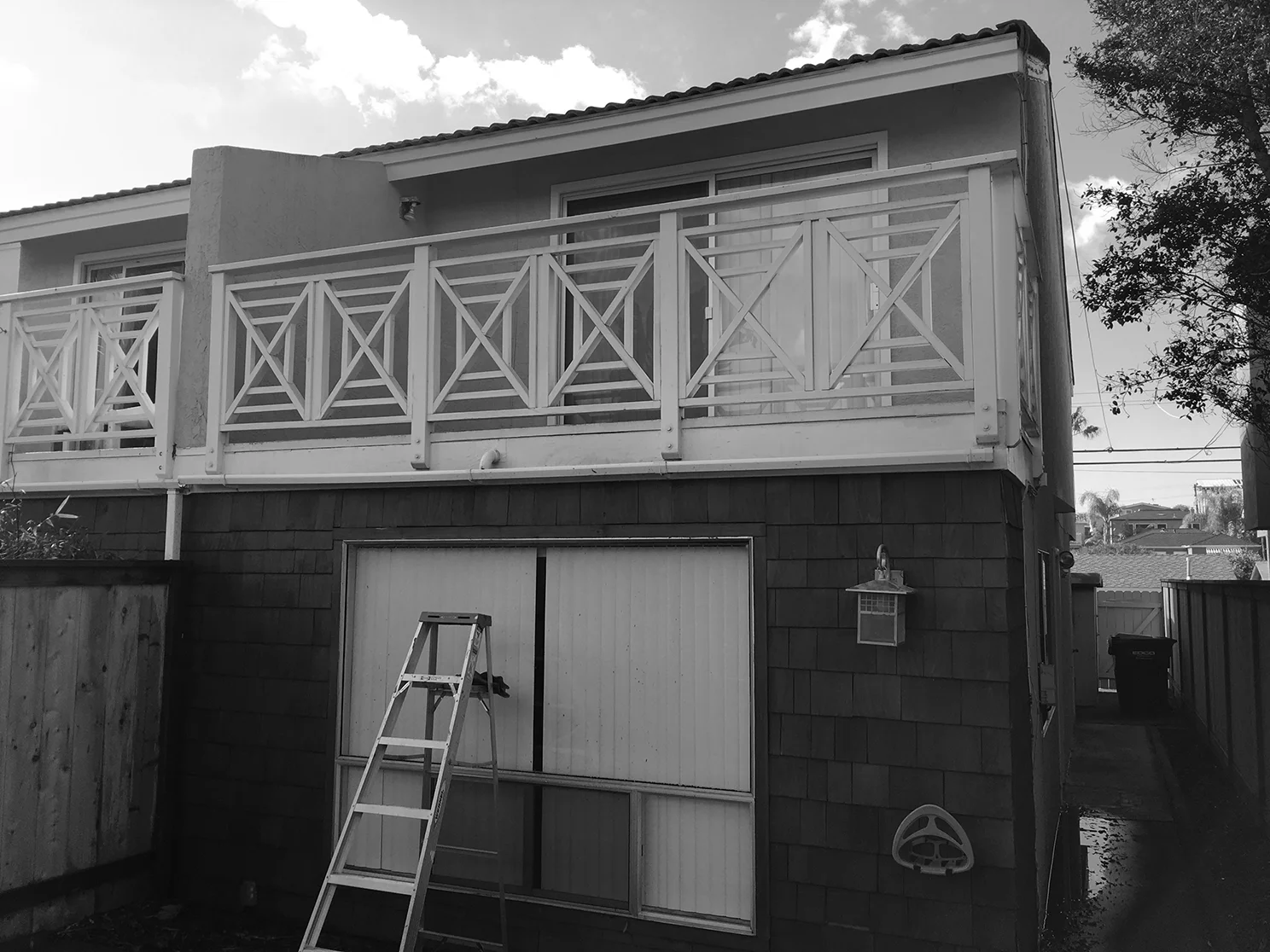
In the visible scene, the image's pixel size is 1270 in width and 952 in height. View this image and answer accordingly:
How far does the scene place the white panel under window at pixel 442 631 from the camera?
188 inches

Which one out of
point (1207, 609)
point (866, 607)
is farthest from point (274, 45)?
point (1207, 609)

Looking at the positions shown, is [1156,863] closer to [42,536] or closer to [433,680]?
[433,680]

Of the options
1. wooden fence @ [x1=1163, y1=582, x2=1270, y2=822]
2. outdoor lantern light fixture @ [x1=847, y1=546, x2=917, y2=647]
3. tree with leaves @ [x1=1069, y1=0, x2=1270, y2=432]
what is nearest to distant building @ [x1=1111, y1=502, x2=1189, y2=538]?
wooden fence @ [x1=1163, y1=582, x2=1270, y2=822]

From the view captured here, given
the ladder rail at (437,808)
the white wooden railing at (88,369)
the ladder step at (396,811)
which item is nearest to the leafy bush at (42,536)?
the white wooden railing at (88,369)

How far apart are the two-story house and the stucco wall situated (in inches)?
1.0

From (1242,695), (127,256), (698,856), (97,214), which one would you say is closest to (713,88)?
(698,856)

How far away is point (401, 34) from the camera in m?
9.96

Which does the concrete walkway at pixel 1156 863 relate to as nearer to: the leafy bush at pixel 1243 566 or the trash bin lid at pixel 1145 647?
the trash bin lid at pixel 1145 647

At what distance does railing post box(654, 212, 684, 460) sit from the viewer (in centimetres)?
442

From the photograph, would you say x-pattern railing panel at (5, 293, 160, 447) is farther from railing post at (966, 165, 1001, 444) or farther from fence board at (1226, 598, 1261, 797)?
fence board at (1226, 598, 1261, 797)

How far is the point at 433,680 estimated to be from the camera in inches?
171

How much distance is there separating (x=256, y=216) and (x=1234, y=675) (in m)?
9.11

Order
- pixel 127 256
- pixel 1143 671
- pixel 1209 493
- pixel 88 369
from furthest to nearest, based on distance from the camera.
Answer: pixel 1209 493 → pixel 1143 671 → pixel 127 256 → pixel 88 369

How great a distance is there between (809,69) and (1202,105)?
8437mm
